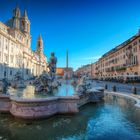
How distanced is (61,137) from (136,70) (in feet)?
142

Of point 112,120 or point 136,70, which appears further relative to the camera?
point 136,70

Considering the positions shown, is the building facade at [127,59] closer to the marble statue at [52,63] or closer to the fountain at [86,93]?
the marble statue at [52,63]

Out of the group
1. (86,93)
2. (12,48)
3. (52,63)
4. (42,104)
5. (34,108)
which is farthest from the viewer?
(12,48)

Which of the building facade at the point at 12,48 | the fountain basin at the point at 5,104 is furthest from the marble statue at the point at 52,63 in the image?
the building facade at the point at 12,48

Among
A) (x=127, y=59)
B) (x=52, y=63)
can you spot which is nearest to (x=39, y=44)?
(x=127, y=59)

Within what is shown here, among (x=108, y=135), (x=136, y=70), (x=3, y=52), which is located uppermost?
(x=3, y=52)

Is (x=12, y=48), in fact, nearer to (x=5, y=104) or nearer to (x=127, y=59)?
(x=127, y=59)

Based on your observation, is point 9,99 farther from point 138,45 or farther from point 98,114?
point 138,45

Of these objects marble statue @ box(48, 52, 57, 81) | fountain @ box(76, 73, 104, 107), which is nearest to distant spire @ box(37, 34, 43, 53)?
marble statue @ box(48, 52, 57, 81)

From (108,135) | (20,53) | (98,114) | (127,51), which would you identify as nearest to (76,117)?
(98,114)

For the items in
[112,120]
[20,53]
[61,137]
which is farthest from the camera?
[20,53]

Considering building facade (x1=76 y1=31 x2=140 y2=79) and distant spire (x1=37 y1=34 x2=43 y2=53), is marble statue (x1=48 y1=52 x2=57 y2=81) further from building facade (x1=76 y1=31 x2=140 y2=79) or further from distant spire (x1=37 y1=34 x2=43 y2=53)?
distant spire (x1=37 y1=34 x2=43 y2=53)

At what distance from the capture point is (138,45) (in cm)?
4234

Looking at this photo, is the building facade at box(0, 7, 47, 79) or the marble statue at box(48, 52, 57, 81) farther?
the building facade at box(0, 7, 47, 79)
